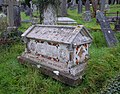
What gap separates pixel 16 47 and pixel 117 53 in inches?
116

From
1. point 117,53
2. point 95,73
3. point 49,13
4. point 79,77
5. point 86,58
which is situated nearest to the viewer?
point 79,77

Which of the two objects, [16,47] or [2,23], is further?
[2,23]

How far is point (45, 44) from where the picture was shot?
163 inches

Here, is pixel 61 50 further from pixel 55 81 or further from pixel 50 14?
pixel 50 14

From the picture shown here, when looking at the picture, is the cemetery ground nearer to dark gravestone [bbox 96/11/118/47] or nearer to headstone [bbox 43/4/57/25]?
dark gravestone [bbox 96/11/118/47]

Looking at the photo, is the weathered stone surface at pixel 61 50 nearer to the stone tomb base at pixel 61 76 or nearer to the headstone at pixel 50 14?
the stone tomb base at pixel 61 76

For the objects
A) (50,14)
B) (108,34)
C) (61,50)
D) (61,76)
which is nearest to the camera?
(61,76)

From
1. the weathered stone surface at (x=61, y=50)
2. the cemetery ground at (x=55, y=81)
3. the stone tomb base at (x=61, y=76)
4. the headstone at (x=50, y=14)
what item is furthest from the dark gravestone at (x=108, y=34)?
the stone tomb base at (x=61, y=76)

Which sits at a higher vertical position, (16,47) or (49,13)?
(49,13)

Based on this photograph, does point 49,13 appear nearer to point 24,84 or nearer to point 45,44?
point 45,44

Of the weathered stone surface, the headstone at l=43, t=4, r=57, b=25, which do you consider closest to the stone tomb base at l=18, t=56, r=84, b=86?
the weathered stone surface

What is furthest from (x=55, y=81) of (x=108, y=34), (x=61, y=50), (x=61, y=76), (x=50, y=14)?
(x=50, y=14)

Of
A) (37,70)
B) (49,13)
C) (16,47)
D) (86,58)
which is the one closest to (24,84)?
(37,70)

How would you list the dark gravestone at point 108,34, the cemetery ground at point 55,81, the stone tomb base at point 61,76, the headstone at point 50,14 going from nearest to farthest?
the stone tomb base at point 61,76 < the cemetery ground at point 55,81 < the dark gravestone at point 108,34 < the headstone at point 50,14
